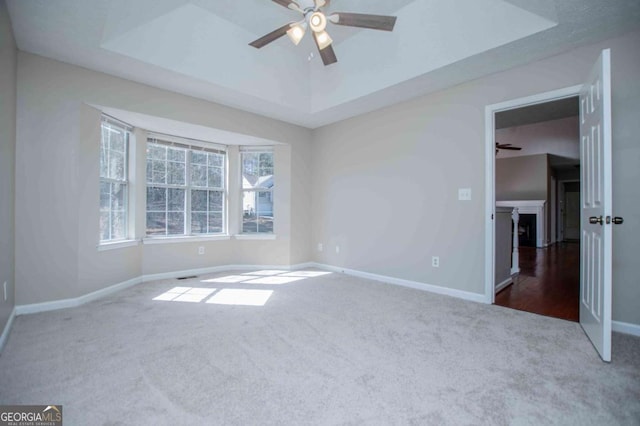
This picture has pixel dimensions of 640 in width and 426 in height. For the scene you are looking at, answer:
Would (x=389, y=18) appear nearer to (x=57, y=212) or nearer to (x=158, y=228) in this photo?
(x=57, y=212)

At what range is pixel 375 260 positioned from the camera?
4270mm

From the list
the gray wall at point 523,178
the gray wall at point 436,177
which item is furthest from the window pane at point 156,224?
the gray wall at point 523,178

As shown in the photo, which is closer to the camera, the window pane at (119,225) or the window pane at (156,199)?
the window pane at (119,225)

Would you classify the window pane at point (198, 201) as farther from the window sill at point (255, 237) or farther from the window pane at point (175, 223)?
the window sill at point (255, 237)

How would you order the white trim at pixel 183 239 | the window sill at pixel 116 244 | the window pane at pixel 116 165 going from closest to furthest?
1. the window sill at pixel 116 244
2. the window pane at pixel 116 165
3. the white trim at pixel 183 239

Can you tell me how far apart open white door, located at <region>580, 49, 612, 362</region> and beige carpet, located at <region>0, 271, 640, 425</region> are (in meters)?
0.21

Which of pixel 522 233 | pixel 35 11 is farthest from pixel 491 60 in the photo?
pixel 522 233

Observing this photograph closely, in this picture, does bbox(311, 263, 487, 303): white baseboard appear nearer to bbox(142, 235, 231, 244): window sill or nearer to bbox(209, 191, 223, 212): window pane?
bbox(142, 235, 231, 244): window sill

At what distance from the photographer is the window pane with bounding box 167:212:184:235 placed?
4.39m

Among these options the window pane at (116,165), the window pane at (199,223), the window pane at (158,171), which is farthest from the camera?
the window pane at (199,223)

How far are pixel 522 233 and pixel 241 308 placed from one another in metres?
8.47

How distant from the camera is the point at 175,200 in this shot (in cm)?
446

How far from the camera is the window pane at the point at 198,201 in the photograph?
463 centimetres

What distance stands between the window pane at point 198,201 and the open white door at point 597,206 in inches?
183
